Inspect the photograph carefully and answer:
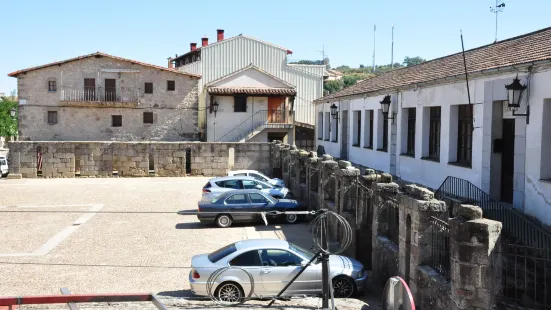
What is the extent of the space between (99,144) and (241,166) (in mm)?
8354

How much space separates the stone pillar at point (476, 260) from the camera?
811 cm

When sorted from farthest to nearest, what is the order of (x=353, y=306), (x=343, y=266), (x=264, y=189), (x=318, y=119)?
1. (x=318, y=119)
2. (x=264, y=189)
3. (x=343, y=266)
4. (x=353, y=306)

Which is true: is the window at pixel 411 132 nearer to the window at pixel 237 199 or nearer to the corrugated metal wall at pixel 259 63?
the window at pixel 237 199

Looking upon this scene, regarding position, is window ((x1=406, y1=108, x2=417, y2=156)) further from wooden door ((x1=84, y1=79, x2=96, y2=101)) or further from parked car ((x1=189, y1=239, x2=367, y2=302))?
wooden door ((x1=84, y1=79, x2=96, y2=101))

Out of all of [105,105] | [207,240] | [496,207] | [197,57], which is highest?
[197,57]

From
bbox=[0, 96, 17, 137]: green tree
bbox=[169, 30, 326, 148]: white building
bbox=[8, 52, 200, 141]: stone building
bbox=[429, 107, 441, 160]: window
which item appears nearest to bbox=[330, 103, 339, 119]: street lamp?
bbox=[169, 30, 326, 148]: white building

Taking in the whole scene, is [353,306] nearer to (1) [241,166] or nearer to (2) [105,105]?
(1) [241,166]

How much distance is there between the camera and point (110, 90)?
40625 millimetres

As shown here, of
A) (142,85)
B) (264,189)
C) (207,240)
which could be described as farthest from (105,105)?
(207,240)

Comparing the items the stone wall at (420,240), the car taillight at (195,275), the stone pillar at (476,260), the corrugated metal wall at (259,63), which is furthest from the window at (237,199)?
the corrugated metal wall at (259,63)

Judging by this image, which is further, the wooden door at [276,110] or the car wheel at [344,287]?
the wooden door at [276,110]

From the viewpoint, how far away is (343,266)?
1194 centimetres

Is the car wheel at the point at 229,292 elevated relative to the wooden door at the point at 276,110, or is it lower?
lower

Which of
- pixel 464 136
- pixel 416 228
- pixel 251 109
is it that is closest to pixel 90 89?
pixel 251 109
